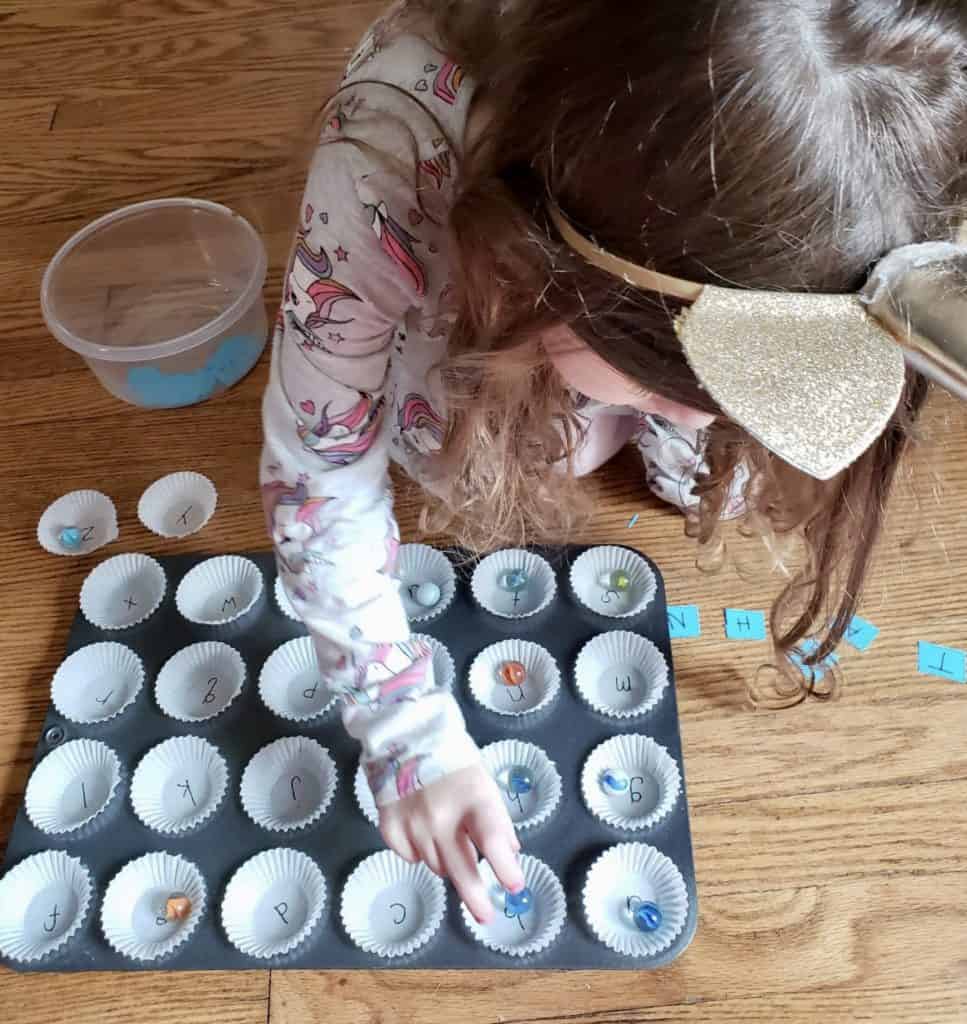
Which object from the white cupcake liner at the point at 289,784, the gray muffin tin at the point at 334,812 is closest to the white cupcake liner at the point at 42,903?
the gray muffin tin at the point at 334,812

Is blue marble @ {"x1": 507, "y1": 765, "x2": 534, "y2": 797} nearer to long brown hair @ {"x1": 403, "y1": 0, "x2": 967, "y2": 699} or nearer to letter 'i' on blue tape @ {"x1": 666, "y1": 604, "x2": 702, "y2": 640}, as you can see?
letter 'i' on blue tape @ {"x1": 666, "y1": 604, "x2": 702, "y2": 640}

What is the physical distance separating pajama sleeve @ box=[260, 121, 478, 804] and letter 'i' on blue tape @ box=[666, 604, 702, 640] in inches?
7.9

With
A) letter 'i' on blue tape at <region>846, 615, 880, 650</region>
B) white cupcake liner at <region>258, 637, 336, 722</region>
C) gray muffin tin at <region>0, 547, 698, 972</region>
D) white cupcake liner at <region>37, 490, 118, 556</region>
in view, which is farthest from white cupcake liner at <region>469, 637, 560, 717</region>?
white cupcake liner at <region>37, 490, 118, 556</region>

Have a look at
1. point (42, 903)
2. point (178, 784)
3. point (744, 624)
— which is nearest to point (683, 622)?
point (744, 624)

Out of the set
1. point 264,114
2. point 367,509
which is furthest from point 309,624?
point 264,114

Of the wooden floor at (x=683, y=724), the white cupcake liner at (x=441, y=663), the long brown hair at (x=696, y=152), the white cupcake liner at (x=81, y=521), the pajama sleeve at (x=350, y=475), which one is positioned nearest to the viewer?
the long brown hair at (x=696, y=152)

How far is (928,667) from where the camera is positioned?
0.72 meters

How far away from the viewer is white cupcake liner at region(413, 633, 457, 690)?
28.3 inches

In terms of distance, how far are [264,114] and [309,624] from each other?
718 millimetres

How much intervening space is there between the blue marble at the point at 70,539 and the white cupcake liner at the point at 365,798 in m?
0.33

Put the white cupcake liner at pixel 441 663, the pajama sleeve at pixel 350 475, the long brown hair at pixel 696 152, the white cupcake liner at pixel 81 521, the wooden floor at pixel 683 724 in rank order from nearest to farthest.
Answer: the long brown hair at pixel 696 152 → the pajama sleeve at pixel 350 475 → the wooden floor at pixel 683 724 → the white cupcake liner at pixel 441 663 → the white cupcake liner at pixel 81 521

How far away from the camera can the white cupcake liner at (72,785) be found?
68 cm

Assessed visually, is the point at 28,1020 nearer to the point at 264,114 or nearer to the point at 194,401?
the point at 194,401

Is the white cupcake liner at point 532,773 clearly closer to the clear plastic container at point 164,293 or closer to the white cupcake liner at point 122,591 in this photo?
the white cupcake liner at point 122,591
